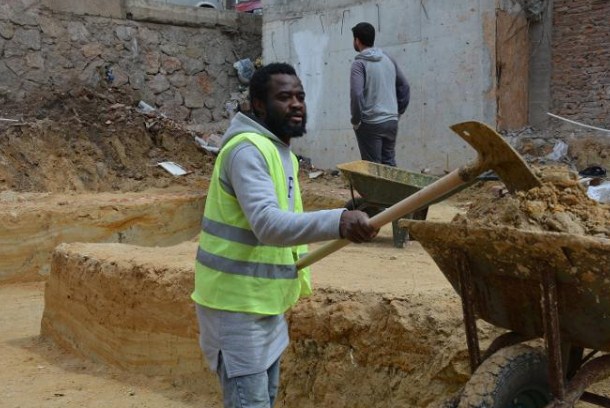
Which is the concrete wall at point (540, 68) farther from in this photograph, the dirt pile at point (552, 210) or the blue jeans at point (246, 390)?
the blue jeans at point (246, 390)

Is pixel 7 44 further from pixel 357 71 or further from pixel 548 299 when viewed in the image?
pixel 548 299

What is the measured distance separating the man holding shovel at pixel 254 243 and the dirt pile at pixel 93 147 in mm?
8259

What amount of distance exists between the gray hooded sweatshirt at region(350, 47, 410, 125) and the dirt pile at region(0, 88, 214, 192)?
14.9ft

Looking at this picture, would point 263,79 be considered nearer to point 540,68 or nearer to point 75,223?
point 75,223

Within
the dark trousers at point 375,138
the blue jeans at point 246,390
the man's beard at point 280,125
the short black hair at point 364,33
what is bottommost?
the blue jeans at point 246,390

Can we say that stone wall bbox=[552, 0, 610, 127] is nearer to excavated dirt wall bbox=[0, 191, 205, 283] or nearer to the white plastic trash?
excavated dirt wall bbox=[0, 191, 205, 283]

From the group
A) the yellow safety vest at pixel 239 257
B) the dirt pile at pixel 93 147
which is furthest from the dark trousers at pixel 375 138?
the yellow safety vest at pixel 239 257

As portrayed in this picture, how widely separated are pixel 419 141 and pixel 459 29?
1.74 metres

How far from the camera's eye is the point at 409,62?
432 inches

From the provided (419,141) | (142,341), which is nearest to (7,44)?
(419,141)

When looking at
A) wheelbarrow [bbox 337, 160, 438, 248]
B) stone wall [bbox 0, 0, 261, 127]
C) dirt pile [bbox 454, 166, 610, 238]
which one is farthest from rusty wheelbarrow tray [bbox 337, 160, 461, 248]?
stone wall [bbox 0, 0, 261, 127]

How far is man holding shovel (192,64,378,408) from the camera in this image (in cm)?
253

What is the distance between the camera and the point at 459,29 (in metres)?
10.3

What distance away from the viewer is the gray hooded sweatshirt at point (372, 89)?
24.4 feet
